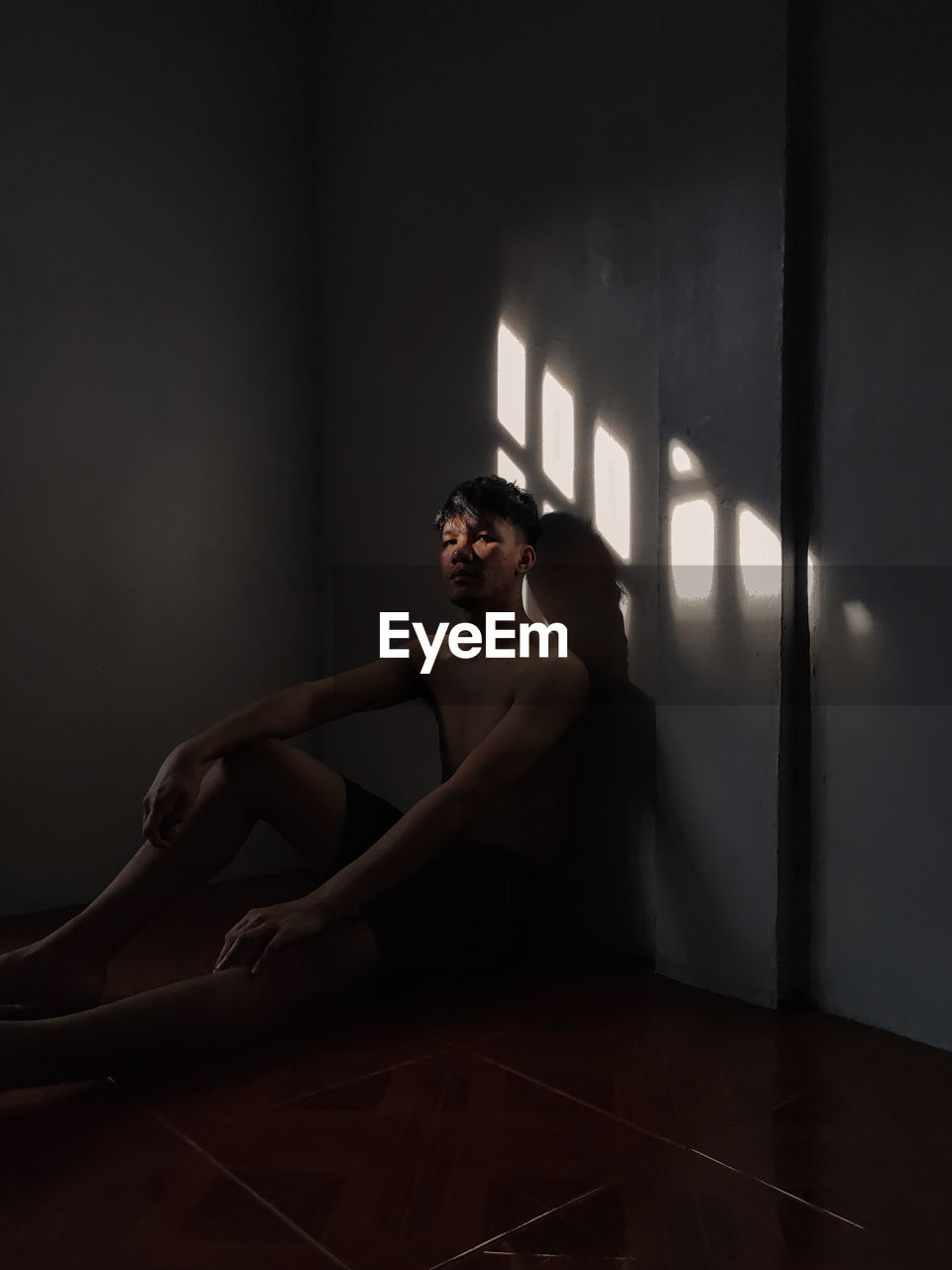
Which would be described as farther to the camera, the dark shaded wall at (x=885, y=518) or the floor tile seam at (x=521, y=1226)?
the dark shaded wall at (x=885, y=518)

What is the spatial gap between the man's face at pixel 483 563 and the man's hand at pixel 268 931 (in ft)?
3.24

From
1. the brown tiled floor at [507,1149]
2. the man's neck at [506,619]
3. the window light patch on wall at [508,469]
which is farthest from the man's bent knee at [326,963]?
the window light patch on wall at [508,469]

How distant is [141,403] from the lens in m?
3.60

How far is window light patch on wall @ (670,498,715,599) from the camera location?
267cm

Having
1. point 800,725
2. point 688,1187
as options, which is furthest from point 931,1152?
point 800,725

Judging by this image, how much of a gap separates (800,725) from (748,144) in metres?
1.40

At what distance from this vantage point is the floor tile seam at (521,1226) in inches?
59.7

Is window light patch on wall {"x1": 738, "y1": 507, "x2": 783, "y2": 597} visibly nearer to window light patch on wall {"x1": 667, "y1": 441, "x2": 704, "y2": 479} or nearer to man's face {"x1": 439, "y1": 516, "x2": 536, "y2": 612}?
window light patch on wall {"x1": 667, "y1": 441, "x2": 704, "y2": 479}

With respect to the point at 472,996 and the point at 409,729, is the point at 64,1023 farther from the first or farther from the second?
the point at 409,729

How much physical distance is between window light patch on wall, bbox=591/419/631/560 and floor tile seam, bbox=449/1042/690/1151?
53.4 inches

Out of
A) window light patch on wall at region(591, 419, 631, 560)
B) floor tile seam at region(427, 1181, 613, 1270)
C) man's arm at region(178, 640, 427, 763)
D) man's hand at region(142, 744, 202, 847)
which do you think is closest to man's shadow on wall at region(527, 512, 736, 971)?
window light patch on wall at region(591, 419, 631, 560)

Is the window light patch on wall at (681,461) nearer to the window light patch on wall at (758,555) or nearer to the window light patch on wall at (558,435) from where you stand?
the window light patch on wall at (758,555)

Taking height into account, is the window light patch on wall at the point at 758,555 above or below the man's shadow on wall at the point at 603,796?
above

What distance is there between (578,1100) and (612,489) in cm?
161
